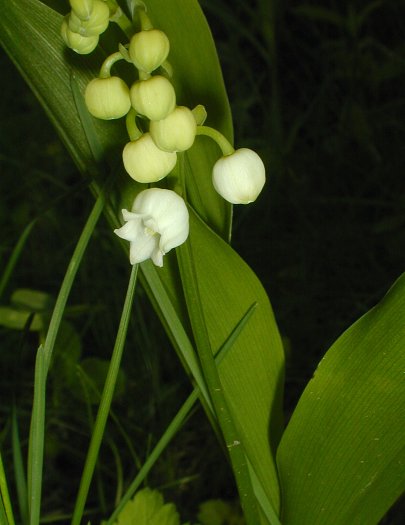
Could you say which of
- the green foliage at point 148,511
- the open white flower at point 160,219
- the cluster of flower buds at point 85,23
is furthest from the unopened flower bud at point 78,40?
the green foliage at point 148,511

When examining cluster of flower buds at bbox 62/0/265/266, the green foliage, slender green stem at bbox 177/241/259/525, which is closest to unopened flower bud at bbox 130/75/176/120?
cluster of flower buds at bbox 62/0/265/266

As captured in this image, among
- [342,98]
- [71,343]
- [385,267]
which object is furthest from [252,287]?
[342,98]

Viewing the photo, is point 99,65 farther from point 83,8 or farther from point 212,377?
point 212,377

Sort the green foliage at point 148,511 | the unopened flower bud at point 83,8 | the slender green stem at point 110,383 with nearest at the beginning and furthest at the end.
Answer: the unopened flower bud at point 83,8
the slender green stem at point 110,383
the green foliage at point 148,511

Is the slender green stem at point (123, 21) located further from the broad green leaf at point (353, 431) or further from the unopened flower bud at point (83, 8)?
the broad green leaf at point (353, 431)

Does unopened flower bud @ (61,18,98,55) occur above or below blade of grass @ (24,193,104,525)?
above

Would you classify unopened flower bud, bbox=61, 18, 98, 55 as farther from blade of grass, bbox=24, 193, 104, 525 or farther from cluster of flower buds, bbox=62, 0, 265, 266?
blade of grass, bbox=24, 193, 104, 525

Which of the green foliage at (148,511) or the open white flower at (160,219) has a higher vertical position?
the open white flower at (160,219)
